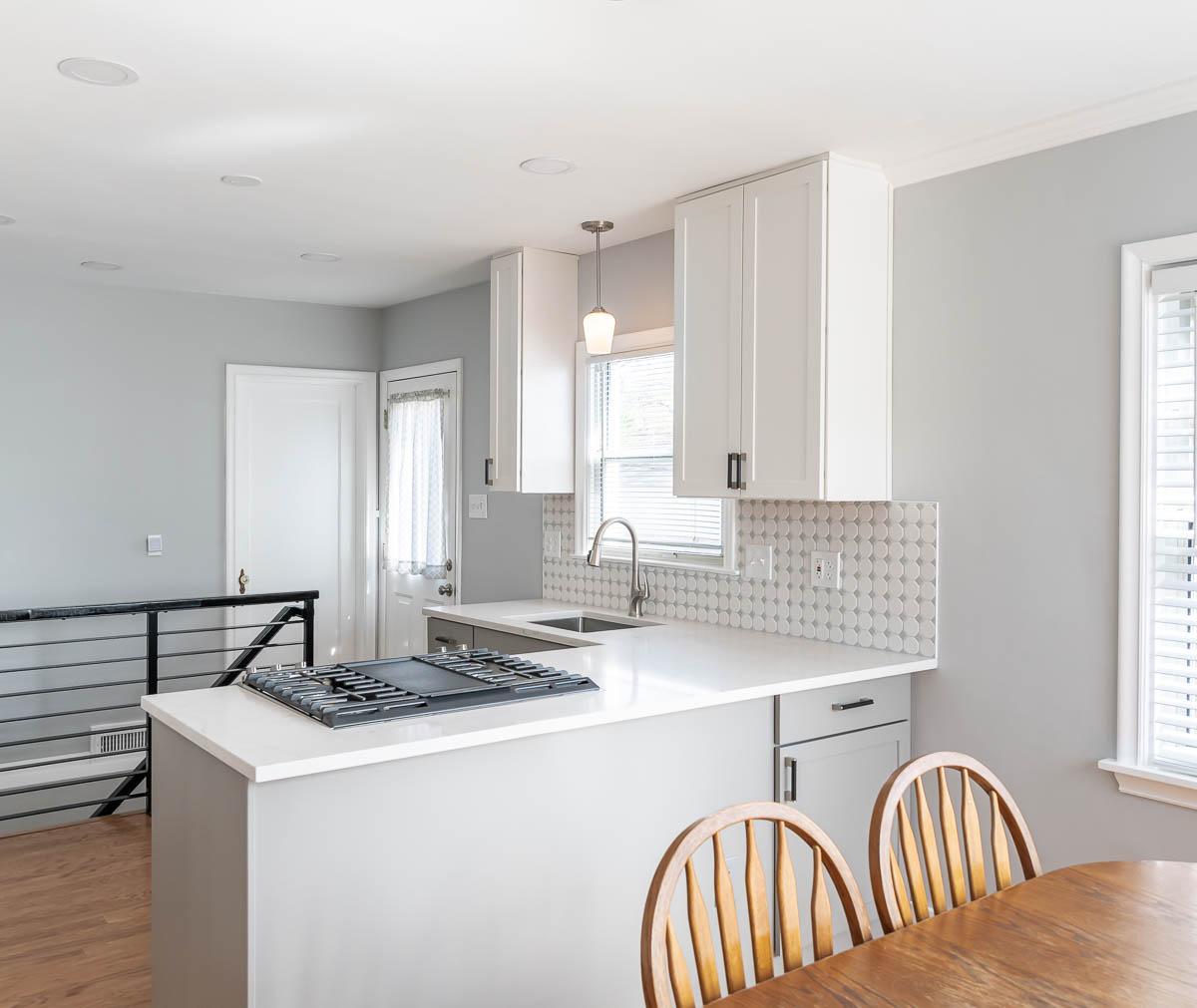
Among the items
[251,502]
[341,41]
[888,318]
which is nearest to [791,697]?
[888,318]

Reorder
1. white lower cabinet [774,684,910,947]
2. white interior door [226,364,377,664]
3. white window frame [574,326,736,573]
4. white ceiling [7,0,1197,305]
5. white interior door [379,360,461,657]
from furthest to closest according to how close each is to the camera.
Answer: white interior door [226,364,377,664], white interior door [379,360,461,657], white window frame [574,326,736,573], white lower cabinet [774,684,910,947], white ceiling [7,0,1197,305]

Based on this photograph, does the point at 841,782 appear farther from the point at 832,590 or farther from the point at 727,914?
the point at 727,914

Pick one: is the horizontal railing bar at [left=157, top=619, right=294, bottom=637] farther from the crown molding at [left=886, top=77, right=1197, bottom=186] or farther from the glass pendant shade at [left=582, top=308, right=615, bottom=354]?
the crown molding at [left=886, top=77, right=1197, bottom=186]

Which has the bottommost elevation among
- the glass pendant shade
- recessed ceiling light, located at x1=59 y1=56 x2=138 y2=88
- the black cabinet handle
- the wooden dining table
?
the wooden dining table

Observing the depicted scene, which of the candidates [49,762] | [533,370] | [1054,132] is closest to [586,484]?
[533,370]

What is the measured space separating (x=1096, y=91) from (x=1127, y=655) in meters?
1.41

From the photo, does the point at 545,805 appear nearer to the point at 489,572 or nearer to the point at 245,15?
the point at 245,15

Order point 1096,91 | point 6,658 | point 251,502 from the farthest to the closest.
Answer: point 251,502
point 6,658
point 1096,91

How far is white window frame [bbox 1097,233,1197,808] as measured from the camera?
2.52 meters

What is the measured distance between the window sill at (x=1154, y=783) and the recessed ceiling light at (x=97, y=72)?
9.73 feet

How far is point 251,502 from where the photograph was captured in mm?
5484

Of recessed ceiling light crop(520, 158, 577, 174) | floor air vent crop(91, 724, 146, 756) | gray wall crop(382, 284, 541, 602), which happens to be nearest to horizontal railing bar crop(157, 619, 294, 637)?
floor air vent crop(91, 724, 146, 756)

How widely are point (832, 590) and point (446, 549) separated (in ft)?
8.12

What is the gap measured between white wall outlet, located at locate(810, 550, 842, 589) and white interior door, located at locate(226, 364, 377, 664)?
3213mm
